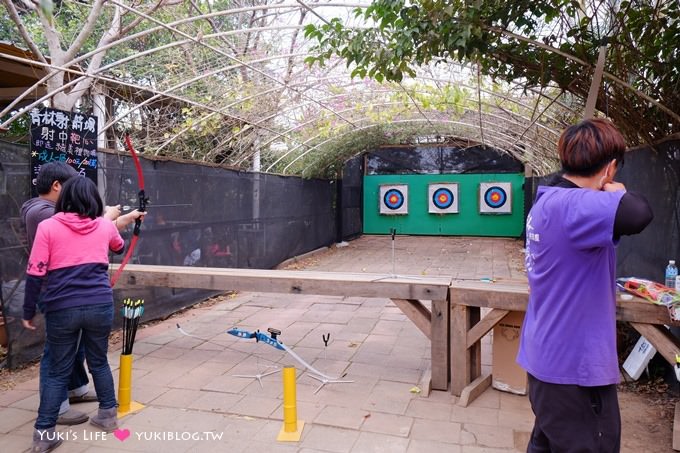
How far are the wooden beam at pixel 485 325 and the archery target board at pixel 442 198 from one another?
491 inches

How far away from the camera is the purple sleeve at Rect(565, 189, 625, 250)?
1365 mm

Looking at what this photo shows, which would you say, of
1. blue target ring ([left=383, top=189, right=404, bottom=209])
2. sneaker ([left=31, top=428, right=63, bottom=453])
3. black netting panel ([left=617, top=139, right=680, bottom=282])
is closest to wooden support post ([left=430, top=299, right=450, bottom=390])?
black netting panel ([left=617, top=139, right=680, bottom=282])

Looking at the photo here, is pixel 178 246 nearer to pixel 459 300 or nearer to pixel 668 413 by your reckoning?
pixel 459 300

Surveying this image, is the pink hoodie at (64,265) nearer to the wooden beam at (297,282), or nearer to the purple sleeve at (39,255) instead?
the purple sleeve at (39,255)

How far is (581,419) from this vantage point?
1.46 m

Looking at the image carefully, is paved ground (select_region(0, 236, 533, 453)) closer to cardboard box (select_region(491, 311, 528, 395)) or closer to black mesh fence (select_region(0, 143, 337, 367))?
cardboard box (select_region(491, 311, 528, 395))

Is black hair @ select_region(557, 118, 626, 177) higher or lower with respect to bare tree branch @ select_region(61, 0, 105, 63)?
lower

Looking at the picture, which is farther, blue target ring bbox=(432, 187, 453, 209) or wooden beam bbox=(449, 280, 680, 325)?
blue target ring bbox=(432, 187, 453, 209)

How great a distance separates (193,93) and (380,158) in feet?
35.4

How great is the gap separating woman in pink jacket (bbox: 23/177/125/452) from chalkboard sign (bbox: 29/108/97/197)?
142 cm

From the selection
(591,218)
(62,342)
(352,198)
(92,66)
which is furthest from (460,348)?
(352,198)

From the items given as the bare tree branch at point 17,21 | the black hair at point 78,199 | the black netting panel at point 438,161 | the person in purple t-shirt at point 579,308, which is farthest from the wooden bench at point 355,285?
the black netting panel at point 438,161

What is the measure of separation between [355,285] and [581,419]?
2132 millimetres

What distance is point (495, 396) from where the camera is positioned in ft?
10.7
